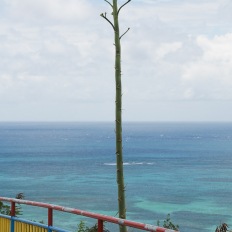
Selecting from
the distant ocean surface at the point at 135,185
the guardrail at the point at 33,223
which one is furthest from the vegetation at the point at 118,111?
the distant ocean surface at the point at 135,185

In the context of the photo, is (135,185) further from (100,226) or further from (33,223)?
(100,226)

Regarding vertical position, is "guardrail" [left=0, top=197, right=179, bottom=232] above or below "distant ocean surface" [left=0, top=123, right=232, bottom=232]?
above

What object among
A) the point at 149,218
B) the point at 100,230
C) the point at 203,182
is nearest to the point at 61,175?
the point at 203,182

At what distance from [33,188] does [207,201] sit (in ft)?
84.1

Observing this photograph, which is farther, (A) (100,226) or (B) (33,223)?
(B) (33,223)

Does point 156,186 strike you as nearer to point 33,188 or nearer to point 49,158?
point 33,188

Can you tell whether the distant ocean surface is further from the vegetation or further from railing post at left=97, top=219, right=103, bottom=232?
railing post at left=97, top=219, right=103, bottom=232

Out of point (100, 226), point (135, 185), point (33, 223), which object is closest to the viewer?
point (100, 226)

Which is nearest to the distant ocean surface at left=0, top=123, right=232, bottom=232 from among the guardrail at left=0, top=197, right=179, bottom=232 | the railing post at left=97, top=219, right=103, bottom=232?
the guardrail at left=0, top=197, right=179, bottom=232

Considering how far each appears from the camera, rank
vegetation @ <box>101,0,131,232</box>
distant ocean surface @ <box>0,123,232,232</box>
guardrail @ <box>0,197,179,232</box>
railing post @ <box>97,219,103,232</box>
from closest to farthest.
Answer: railing post @ <box>97,219,103,232</box>, guardrail @ <box>0,197,179,232</box>, vegetation @ <box>101,0,131,232</box>, distant ocean surface @ <box>0,123,232,232</box>

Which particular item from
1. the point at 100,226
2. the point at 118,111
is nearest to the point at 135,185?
the point at 118,111

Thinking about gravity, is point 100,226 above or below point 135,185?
above

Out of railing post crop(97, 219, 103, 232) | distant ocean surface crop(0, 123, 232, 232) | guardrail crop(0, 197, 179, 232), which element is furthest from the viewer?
distant ocean surface crop(0, 123, 232, 232)

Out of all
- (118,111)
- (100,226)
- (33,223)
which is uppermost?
(118,111)
